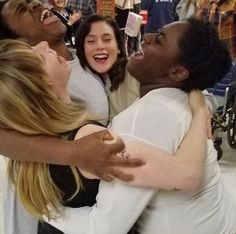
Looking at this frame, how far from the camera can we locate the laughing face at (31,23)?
65.1 inches

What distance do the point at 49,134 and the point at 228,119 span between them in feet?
7.17

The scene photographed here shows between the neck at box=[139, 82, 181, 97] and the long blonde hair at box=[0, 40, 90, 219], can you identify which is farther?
the neck at box=[139, 82, 181, 97]

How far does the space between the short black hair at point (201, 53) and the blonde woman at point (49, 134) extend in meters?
0.17

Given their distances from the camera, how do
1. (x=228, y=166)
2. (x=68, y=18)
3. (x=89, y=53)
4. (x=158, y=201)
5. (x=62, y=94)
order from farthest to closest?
(x=68, y=18) < (x=228, y=166) < (x=89, y=53) < (x=62, y=94) < (x=158, y=201)

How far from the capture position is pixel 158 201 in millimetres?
1080

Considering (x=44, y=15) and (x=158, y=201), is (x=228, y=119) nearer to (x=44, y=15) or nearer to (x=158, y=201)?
(x=44, y=15)

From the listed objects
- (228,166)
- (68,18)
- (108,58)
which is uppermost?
(108,58)

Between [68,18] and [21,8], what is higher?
[21,8]

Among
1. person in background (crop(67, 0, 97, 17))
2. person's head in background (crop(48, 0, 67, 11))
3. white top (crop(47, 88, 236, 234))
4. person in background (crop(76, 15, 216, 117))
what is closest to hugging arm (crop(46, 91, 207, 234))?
white top (crop(47, 88, 236, 234))

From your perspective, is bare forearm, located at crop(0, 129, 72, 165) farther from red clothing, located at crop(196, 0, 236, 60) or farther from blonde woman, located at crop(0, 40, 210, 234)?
red clothing, located at crop(196, 0, 236, 60)

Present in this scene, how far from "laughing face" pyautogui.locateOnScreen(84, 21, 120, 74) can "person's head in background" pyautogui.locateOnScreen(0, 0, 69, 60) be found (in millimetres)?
163

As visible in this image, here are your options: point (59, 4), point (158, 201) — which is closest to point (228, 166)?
point (158, 201)

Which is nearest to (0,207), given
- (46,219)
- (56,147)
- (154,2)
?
(46,219)

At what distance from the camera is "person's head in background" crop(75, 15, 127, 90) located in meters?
1.78
